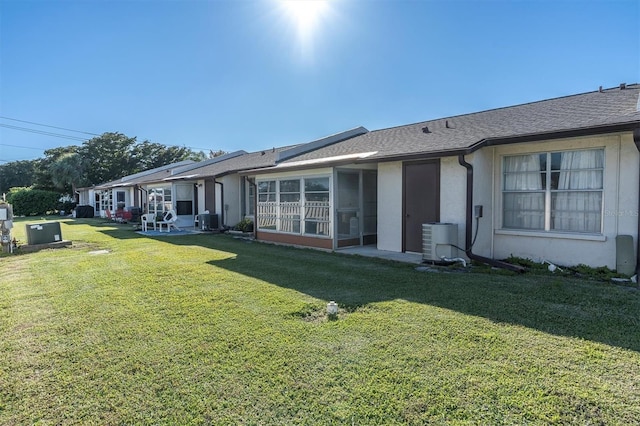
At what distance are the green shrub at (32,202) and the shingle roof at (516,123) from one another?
117ft

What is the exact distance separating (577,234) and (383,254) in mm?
4388

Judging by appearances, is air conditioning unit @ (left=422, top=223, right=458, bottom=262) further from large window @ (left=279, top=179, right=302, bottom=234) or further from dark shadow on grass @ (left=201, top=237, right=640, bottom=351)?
large window @ (left=279, top=179, right=302, bottom=234)

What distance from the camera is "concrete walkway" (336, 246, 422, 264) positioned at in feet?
30.6

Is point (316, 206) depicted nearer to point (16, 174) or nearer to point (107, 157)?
point (107, 157)

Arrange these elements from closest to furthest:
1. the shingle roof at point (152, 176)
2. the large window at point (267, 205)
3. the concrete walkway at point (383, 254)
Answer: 1. the concrete walkway at point (383, 254)
2. the large window at point (267, 205)
3. the shingle roof at point (152, 176)

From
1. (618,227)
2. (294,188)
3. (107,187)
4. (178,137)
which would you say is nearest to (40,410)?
(618,227)

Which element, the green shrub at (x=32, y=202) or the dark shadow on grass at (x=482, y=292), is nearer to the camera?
the dark shadow on grass at (x=482, y=292)

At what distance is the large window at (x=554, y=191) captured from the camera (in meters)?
7.61

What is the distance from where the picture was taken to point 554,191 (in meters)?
8.12

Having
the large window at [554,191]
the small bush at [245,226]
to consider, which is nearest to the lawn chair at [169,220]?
the small bush at [245,226]

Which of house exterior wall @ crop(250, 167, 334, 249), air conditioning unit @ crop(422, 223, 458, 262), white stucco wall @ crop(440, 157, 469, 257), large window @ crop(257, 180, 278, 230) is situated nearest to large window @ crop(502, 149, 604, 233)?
white stucco wall @ crop(440, 157, 469, 257)

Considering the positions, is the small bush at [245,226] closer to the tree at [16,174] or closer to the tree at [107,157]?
the tree at [107,157]

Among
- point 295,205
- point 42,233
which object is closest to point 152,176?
point 42,233

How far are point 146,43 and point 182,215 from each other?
8853 millimetres
